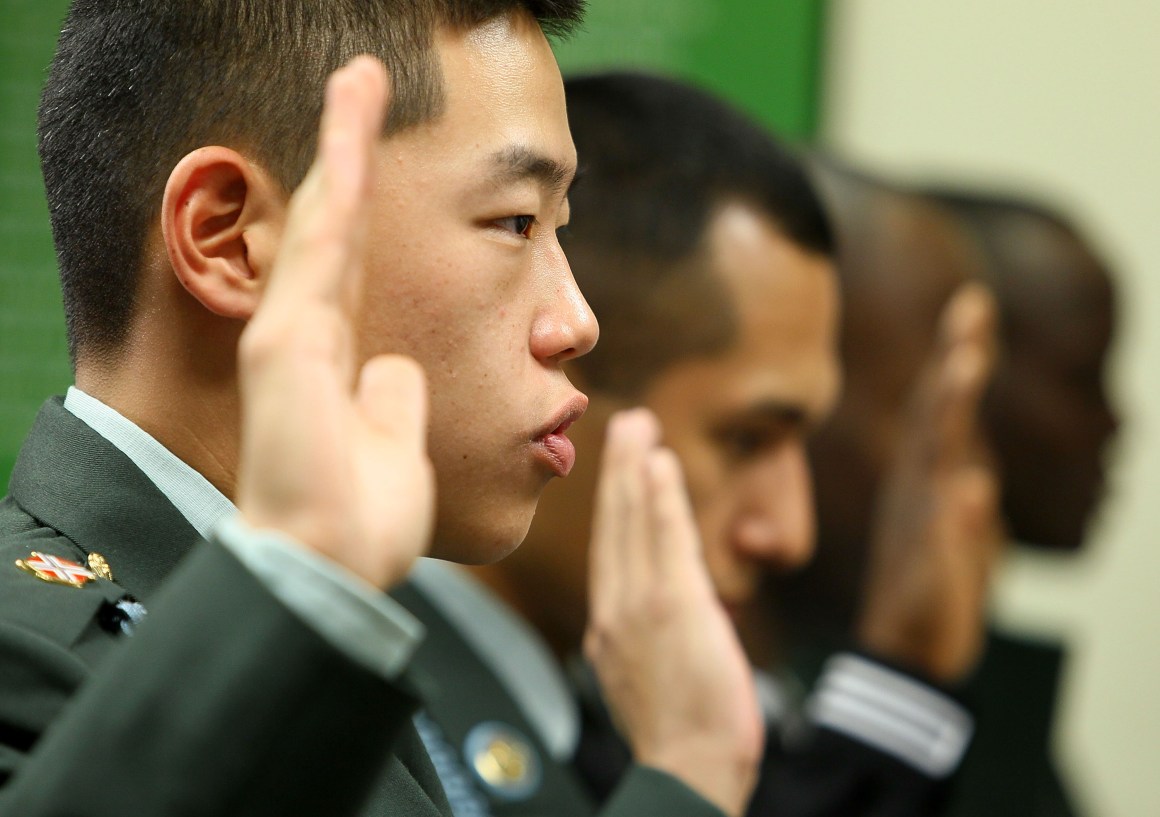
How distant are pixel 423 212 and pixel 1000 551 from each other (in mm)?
2382

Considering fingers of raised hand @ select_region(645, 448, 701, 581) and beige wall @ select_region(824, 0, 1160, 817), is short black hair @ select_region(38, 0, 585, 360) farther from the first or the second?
beige wall @ select_region(824, 0, 1160, 817)

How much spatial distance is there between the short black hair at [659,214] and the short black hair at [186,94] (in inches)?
34.0

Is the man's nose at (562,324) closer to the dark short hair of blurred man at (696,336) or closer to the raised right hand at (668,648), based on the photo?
the raised right hand at (668,648)

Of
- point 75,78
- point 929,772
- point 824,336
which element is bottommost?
point 929,772

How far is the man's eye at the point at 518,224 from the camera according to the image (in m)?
0.85

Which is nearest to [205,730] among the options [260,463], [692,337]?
[260,463]

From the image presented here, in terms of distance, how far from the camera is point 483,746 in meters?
1.51

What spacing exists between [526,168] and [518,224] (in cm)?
3

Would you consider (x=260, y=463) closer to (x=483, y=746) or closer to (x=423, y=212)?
(x=423, y=212)

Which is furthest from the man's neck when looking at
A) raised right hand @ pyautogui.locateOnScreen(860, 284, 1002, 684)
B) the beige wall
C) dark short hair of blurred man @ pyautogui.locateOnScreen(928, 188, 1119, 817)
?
the beige wall

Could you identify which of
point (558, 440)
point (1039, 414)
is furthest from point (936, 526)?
point (558, 440)

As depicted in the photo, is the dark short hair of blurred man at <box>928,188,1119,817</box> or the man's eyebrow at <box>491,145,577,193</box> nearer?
the man's eyebrow at <box>491,145,577,193</box>

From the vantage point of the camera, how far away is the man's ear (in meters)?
0.80

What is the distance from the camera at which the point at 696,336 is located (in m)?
1.78
